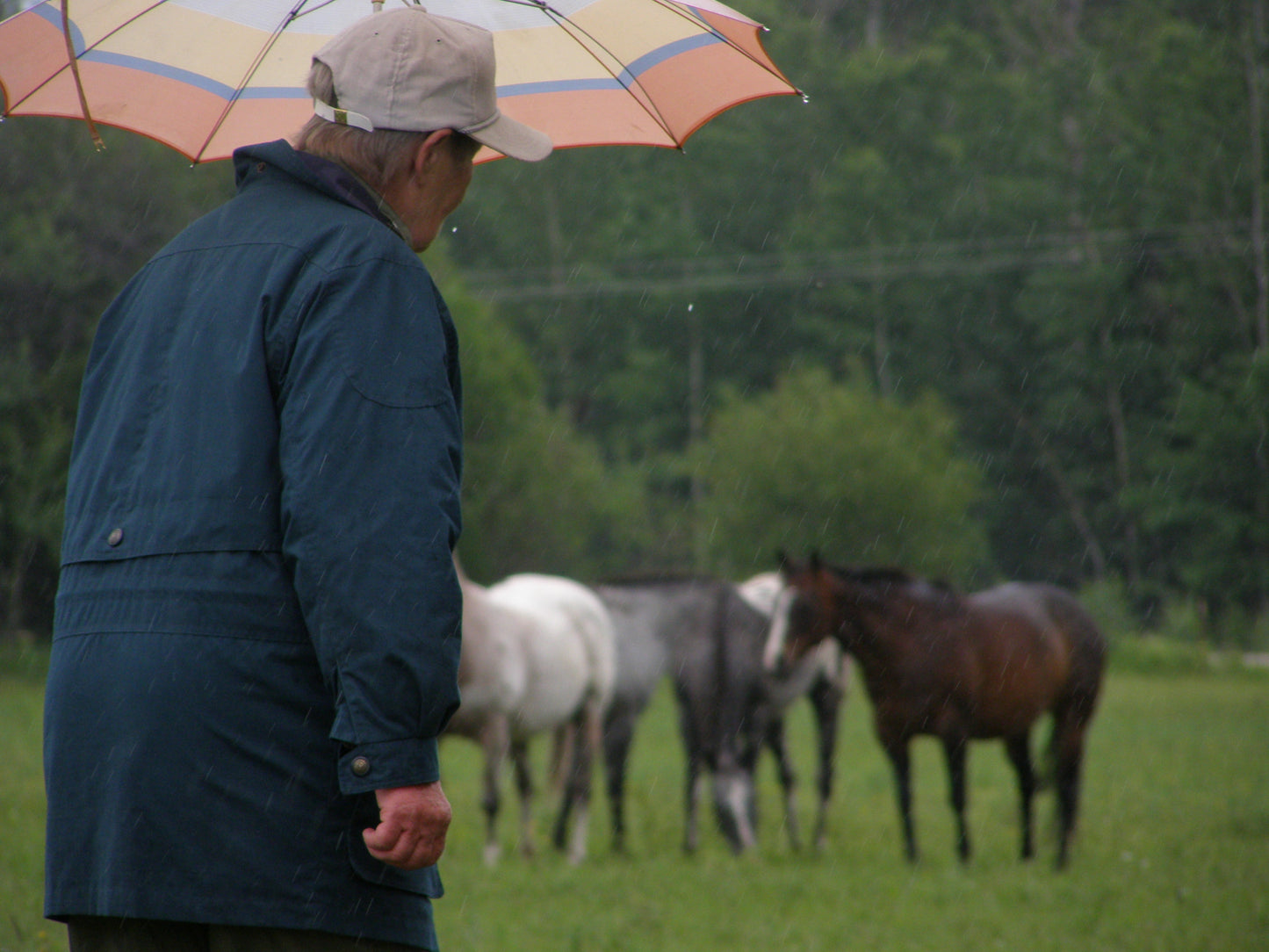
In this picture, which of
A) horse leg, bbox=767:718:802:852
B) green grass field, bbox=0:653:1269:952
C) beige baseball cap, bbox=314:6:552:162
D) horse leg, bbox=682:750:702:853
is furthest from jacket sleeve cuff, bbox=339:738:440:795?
horse leg, bbox=767:718:802:852

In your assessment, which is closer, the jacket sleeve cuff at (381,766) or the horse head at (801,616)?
the jacket sleeve cuff at (381,766)

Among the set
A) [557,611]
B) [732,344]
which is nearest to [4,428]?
[557,611]

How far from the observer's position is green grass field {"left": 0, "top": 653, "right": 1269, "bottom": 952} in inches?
252

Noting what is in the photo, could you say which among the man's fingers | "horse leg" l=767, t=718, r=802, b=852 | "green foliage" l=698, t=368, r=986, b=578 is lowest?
"green foliage" l=698, t=368, r=986, b=578

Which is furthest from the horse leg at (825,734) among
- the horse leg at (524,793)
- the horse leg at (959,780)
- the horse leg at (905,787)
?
the horse leg at (524,793)

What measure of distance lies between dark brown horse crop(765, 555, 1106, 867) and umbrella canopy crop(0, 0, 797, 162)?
559 cm

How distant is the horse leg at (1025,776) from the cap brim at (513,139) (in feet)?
23.4

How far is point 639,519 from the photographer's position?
45.3 metres

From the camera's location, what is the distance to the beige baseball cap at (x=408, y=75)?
2.13 metres

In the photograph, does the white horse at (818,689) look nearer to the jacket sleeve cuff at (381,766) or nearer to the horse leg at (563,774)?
the horse leg at (563,774)

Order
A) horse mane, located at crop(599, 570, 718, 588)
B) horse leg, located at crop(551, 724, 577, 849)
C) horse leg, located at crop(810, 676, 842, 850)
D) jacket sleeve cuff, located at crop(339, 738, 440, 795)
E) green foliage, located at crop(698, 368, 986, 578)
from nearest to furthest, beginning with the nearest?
1. jacket sleeve cuff, located at crop(339, 738, 440, 795)
2. horse leg, located at crop(551, 724, 577, 849)
3. horse leg, located at crop(810, 676, 842, 850)
4. horse mane, located at crop(599, 570, 718, 588)
5. green foliage, located at crop(698, 368, 986, 578)

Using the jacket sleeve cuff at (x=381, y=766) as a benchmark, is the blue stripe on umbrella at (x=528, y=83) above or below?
above

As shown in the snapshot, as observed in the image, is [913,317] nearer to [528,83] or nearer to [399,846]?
[528,83]

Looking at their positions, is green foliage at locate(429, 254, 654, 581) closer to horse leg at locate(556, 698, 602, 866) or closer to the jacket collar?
horse leg at locate(556, 698, 602, 866)
